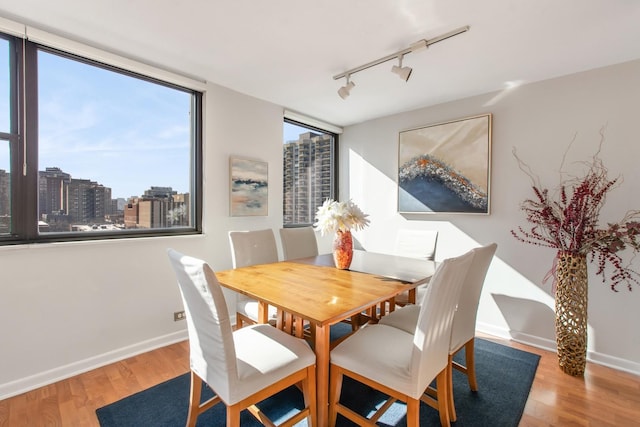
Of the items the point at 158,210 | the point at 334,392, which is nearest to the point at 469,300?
the point at 334,392

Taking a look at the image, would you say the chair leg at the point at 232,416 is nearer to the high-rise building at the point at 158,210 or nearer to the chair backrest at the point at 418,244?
the high-rise building at the point at 158,210

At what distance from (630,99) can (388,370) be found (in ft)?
9.48

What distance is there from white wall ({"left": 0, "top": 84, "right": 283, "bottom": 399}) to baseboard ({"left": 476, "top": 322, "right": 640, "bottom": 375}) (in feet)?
9.09

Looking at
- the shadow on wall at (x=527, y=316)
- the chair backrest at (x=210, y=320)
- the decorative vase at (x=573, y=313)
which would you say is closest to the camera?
the chair backrest at (x=210, y=320)

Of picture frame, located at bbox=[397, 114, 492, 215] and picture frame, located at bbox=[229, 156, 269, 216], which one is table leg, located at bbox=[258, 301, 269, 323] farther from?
picture frame, located at bbox=[397, 114, 492, 215]

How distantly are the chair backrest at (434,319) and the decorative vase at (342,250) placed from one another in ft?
2.81

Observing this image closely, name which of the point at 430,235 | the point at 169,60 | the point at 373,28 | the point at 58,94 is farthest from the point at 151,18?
the point at 430,235

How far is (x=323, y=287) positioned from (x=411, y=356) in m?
0.59

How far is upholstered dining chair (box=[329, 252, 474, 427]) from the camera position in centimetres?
131

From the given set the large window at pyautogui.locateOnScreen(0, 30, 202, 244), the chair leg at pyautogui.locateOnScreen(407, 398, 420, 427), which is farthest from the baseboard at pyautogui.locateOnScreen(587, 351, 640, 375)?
the large window at pyautogui.locateOnScreen(0, 30, 202, 244)

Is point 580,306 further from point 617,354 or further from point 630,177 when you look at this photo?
point 630,177

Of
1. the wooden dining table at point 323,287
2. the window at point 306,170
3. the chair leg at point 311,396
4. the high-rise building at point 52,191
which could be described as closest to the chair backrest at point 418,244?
the wooden dining table at point 323,287

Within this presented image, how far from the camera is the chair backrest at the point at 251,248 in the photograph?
2482 millimetres

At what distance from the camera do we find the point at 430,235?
2883 millimetres
